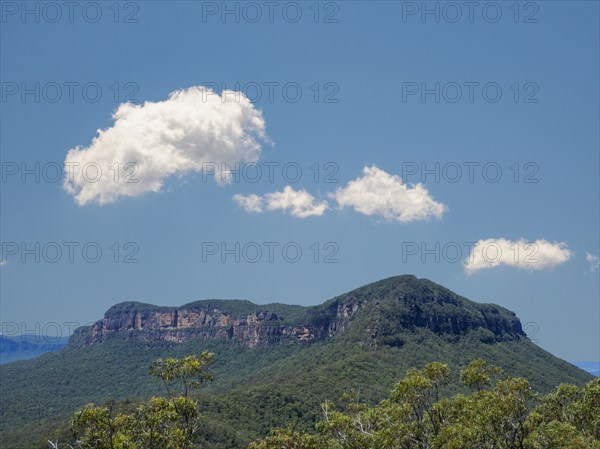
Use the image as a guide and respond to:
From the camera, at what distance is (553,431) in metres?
37.5

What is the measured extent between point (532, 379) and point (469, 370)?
17023 centimetres

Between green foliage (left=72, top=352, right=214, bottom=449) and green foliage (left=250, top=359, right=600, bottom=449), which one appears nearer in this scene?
green foliage (left=72, top=352, right=214, bottom=449)

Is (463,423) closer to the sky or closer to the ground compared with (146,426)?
closer to the sky

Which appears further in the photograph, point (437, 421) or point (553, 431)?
point (437, 421)

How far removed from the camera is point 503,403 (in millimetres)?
36469

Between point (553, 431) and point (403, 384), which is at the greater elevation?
point (403, 384)

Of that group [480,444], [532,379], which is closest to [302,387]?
[532,379]

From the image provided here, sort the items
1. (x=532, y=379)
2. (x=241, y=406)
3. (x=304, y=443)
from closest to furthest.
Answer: (x=304, y=443), (x=241, y=406), (x=532, y=379)

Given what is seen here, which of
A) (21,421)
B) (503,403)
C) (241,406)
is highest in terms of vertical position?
(503,403)

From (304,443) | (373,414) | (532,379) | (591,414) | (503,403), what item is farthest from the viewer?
(532,379)

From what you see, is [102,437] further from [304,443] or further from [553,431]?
[553,431]

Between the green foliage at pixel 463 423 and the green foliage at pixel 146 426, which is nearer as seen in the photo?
the green foliage at pixel 146 426

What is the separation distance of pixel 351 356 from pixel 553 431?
164605mm

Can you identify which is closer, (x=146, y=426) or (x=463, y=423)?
(x=146, y=426)
